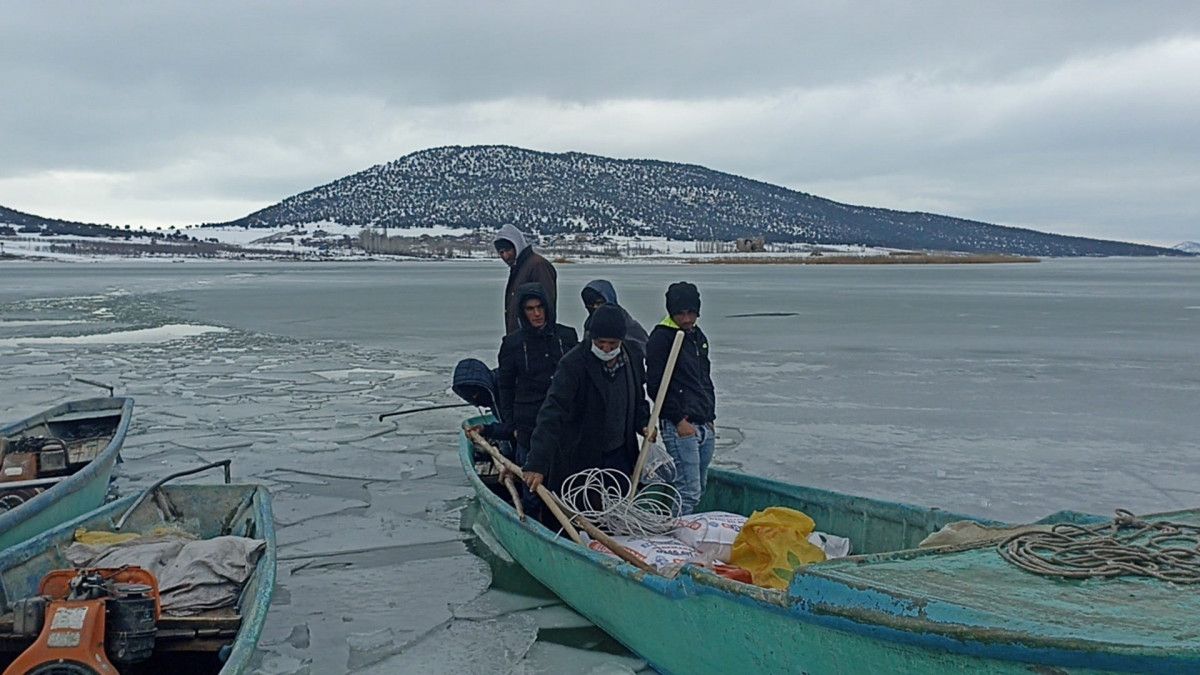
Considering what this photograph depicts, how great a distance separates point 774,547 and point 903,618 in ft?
5.70

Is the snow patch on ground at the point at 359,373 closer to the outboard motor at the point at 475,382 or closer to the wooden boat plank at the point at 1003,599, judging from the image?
the outboard motor at the point at 475,382

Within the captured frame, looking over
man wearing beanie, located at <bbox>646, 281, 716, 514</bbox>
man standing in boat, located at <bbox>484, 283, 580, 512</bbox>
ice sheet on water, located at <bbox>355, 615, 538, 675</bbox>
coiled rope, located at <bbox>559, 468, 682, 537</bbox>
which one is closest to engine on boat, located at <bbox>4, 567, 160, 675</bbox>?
ice sheet on water, located at <bbox>355, 615, 538, 675</bbox>

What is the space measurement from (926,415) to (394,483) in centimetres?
597

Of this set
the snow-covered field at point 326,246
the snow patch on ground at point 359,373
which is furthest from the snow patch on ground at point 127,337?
the snow-covered field at point 326,246

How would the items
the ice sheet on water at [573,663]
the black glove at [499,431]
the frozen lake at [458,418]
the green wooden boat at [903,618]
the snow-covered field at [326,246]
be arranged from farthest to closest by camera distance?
the snow-covered field at [326,246]
the black glove at [499,431]
the frozen lake at [458,418]
the ice sheet on water at [573,663]
the green wooden boat at [903,618]

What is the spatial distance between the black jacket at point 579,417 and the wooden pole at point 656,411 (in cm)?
12

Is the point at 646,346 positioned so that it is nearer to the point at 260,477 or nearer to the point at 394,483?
the point at 394,483

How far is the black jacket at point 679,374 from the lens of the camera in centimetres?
607

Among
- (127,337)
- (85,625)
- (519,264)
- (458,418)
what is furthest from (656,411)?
(127,337)

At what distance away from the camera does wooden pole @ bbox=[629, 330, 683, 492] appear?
585 cm

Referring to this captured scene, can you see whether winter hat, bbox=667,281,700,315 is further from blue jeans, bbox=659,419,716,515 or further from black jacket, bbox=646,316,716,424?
blue jeans, bbox=659,419,716,515

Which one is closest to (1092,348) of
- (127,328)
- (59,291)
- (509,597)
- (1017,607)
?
(509,597)

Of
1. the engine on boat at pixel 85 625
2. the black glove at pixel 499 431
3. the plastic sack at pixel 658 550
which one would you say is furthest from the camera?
the black glove at pixel 499 431

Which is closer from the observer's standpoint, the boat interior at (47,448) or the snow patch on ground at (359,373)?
the boat interior at (47,448)
